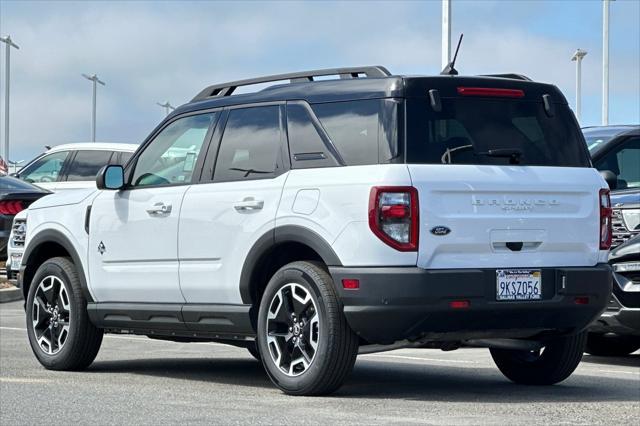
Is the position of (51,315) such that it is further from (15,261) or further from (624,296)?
(624,296)

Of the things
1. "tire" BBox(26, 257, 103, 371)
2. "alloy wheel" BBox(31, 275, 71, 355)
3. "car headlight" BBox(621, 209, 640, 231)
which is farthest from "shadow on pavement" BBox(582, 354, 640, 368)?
"alloy wheel" BBox(31, 275, 71, 355)

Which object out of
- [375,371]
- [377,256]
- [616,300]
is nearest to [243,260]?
[377,256]

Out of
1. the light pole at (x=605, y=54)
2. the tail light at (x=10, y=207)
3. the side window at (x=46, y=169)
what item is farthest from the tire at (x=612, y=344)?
the light pole at (x=605, y=54)

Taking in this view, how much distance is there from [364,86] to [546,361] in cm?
236

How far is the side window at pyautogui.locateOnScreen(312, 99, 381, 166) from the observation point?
8.84m

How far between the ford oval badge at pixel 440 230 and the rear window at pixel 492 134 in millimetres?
426

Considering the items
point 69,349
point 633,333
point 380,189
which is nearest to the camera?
point 380,189

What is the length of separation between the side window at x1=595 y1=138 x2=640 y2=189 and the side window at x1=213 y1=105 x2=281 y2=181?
507cm

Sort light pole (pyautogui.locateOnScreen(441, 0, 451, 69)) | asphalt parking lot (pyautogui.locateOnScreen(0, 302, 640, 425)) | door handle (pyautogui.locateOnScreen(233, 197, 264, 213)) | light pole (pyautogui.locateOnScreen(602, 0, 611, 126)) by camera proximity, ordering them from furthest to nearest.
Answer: light pole (pyautogui.locateOnScreen(602, 0, 611, 126)) < light pole (pyautogui.locateOnScreen(441, 0, 451, 69)) < door handle (pyautogui.locateOnScreen(233, 197, 264, 213)) < asphalt parking lot (pyautogui.locateOnScreen(0, 302, 640, 425))

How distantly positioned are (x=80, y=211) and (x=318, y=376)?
313 centimetres

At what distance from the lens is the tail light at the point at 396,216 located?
8492 millimetres

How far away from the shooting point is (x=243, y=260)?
9.44 m

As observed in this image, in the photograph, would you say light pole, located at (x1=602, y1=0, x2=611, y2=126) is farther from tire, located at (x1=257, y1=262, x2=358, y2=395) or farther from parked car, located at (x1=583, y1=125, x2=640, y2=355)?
tire, located at (x1=257, y1=262, x2=358, y2=395)

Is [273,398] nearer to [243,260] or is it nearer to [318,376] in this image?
[318,376]
